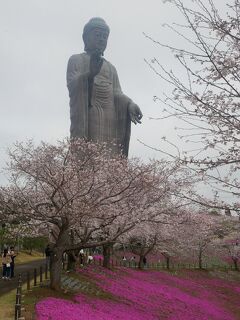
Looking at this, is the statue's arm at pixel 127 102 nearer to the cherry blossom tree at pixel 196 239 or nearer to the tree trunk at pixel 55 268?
the tree trunk at pixel 55 268

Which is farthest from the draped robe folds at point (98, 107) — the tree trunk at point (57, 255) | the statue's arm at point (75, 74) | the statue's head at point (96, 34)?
the tree trunk at point (57, 255)

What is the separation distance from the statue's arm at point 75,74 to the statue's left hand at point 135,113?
12.1ft

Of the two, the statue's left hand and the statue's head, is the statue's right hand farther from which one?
the statue's left hand

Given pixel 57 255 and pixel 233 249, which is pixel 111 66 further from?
pixel 233 249

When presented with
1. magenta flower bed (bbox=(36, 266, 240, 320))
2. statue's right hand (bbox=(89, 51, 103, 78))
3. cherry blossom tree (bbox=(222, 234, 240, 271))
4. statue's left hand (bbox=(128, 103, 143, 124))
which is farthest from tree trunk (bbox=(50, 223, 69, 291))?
cherry blossom tree (bbox=(222, 234, 240, 271))

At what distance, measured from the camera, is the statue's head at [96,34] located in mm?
31147

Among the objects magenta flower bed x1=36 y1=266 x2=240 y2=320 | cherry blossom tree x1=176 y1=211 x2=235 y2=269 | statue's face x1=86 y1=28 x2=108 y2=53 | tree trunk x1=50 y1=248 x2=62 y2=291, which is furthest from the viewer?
cherry blossom tree x1=176 y1=211 x2=235 y2=269

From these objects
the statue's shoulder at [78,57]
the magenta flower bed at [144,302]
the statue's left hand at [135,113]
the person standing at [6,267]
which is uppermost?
the statue's shoulder at [78,57]

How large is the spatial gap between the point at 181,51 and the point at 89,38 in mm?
26102

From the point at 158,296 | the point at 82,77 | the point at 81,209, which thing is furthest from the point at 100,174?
the point at 82,77

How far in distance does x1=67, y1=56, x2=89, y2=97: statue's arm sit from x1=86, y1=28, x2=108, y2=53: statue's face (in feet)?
4.28

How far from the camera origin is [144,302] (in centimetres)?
2231

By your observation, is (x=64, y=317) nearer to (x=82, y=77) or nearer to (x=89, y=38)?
(x=82, y=77)

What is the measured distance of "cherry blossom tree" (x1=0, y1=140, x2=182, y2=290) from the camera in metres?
17.7
